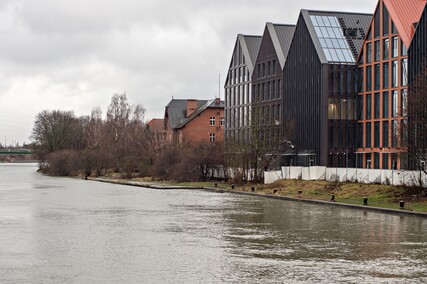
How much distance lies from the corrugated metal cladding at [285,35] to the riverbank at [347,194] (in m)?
27.8

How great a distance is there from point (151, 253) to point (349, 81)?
193ft

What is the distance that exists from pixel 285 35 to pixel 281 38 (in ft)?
3.15

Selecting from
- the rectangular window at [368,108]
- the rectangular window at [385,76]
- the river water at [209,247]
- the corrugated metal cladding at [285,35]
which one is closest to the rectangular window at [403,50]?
the rectangular window at [385,76]

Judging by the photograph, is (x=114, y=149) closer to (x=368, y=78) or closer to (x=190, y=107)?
(x=190, y=107)

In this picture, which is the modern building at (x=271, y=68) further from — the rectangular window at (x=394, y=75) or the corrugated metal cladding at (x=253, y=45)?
the rectangular window at (x=394, y=75)

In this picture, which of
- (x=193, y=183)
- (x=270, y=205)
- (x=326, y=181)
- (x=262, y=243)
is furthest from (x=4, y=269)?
(x=193, y=183)

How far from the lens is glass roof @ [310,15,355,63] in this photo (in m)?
76.3

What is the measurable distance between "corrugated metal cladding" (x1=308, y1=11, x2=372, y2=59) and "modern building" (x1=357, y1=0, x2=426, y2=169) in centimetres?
334

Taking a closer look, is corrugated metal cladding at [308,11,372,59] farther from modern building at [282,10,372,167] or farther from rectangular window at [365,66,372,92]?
rectangular window at [365,66,372,92]

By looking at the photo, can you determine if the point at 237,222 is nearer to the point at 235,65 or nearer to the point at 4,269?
the point at 4,269

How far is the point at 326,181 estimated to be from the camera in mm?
58562

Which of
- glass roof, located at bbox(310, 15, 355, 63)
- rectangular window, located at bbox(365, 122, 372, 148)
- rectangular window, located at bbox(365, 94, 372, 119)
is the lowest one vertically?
rectangular window, located at bbox(365, 122, 372, 148)

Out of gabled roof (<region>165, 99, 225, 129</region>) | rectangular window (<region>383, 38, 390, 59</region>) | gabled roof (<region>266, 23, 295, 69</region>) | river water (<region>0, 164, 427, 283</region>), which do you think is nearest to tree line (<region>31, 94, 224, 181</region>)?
gabled roof (<region>165, 99, 225, 129</region>)

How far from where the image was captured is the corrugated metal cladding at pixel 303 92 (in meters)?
76.0
